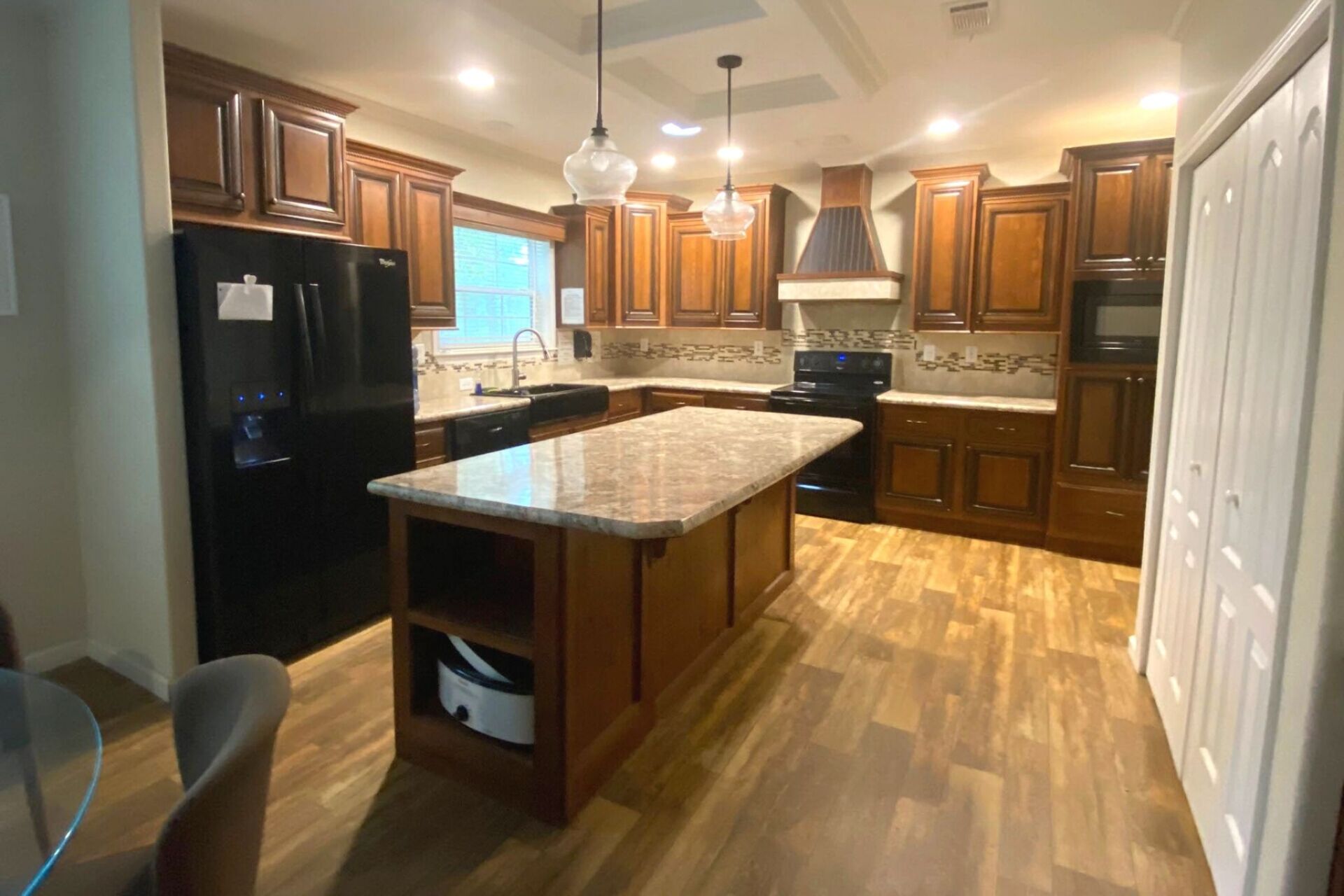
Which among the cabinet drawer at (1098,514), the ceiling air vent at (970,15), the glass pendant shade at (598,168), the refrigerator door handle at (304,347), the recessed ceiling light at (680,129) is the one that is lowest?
the cabinet drawer at (1098,514)

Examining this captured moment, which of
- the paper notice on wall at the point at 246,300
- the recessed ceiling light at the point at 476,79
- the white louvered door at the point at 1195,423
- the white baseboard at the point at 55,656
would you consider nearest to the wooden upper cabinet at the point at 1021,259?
the white louvered door at the point at 1195,423

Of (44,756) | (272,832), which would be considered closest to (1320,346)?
(44,756)

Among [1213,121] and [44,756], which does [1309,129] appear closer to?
[1213,121]

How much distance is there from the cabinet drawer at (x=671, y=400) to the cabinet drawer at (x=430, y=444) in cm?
208

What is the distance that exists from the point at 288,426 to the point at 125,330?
23.8 inches

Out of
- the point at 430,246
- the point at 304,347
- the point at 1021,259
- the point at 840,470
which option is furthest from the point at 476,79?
the point at 1021,259

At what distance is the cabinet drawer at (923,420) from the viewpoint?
4.69 meters

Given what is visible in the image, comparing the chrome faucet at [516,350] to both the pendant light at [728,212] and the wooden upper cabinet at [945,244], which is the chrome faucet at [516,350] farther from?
the wooden upper cabinet at [945,244]

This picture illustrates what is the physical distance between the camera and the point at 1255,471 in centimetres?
174

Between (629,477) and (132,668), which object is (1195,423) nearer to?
(629,477)

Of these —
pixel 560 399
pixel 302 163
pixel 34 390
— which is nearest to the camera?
pixel 34 390

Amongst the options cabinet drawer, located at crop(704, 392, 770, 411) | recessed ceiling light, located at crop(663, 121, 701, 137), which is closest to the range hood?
cabinet drawer, located at crop(704, 392, 770, 411)

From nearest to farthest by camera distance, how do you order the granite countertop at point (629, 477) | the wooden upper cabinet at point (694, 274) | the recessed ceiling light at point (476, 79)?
the granite countertop at point (629, 477) < the recessed ceiling light at point (476, 79) < the wooden upper cabinet at point (694, 274)

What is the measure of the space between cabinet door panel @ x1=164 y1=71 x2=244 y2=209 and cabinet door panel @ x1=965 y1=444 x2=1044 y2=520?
4.09 metres
